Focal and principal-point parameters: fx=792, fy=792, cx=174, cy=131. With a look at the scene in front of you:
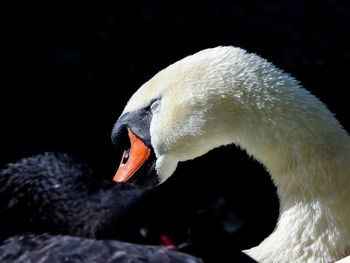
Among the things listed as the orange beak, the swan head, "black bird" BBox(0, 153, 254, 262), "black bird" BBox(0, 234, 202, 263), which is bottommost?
"black bird" BBox(0, 153, 254, 262)

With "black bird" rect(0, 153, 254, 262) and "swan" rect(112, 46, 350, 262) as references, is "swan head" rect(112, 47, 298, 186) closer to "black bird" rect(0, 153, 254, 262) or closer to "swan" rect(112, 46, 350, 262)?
"swan" rect(112, 46, 350, 262)

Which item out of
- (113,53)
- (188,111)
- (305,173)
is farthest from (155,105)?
(113,53)

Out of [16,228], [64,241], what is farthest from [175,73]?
[16,228]

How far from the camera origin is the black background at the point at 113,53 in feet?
20.0

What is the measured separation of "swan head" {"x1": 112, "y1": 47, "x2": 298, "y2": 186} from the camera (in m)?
3.11

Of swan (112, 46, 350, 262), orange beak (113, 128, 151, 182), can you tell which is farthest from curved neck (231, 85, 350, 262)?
orange beak (113, 128, 151, 182)

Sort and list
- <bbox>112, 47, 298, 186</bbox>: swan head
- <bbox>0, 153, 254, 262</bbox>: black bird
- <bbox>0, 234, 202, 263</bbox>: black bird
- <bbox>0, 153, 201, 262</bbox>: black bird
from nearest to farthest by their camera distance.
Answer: <bbox>0, 234, 202, 263</bbox>: black bird < <bbox>112, 47, 298, 186</bbox>: swan head < <bbox>0, 153, 254, 262</bbox>: black bird < <bbox>0, 153, 201, 262</bbox>: black bird

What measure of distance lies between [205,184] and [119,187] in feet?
5.22

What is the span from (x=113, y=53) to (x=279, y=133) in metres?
3.67

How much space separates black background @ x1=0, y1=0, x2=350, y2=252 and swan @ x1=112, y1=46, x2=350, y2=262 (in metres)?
2.79

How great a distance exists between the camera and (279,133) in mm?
3074

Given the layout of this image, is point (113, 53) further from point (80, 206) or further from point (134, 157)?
point (134, 157)

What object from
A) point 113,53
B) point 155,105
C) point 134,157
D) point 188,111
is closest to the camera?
point 188,111

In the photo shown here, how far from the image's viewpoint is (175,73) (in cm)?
325
